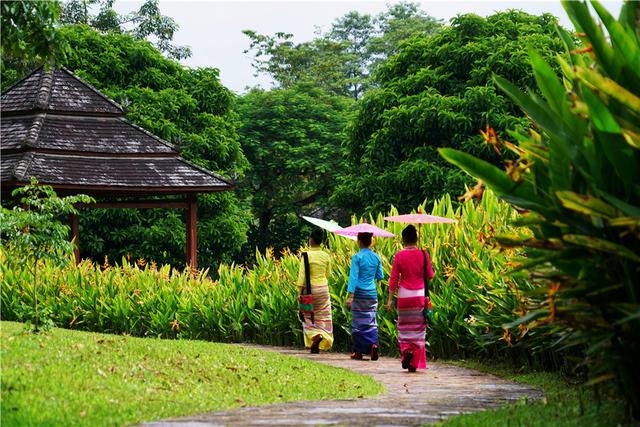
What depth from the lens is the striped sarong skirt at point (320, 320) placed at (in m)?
14.4

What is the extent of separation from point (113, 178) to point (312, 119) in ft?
59.2

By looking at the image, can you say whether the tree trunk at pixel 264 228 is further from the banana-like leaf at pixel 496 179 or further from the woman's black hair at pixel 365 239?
the banana-like leaf at pixel 496 179

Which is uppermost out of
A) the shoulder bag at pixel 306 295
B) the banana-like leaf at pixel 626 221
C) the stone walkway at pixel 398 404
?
the banana-like leaf at pixel 626 221

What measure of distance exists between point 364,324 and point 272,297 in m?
2.54

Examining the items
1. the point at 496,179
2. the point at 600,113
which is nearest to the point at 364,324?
the point at 496,179

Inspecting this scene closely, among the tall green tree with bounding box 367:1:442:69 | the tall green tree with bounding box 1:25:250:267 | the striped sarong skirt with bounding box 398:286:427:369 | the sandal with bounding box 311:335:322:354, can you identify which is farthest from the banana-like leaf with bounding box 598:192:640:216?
the tall green tree with bounding box 367:1:442:69

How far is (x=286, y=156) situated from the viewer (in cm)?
3931

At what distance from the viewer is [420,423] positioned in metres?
7.52

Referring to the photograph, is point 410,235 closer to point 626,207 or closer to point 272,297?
point 272,297

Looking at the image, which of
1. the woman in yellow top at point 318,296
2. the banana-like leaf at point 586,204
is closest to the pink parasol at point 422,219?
the woman in yellow top at point 318,296

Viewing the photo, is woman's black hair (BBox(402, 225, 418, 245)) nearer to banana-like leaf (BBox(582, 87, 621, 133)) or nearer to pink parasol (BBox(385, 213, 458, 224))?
pink parasol (BBox(385, 213, 458, 224))

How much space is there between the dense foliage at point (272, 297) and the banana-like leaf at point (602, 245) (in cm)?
532

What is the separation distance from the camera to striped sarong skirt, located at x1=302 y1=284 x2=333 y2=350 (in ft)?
47.2

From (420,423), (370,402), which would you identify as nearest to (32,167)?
(370,402)
